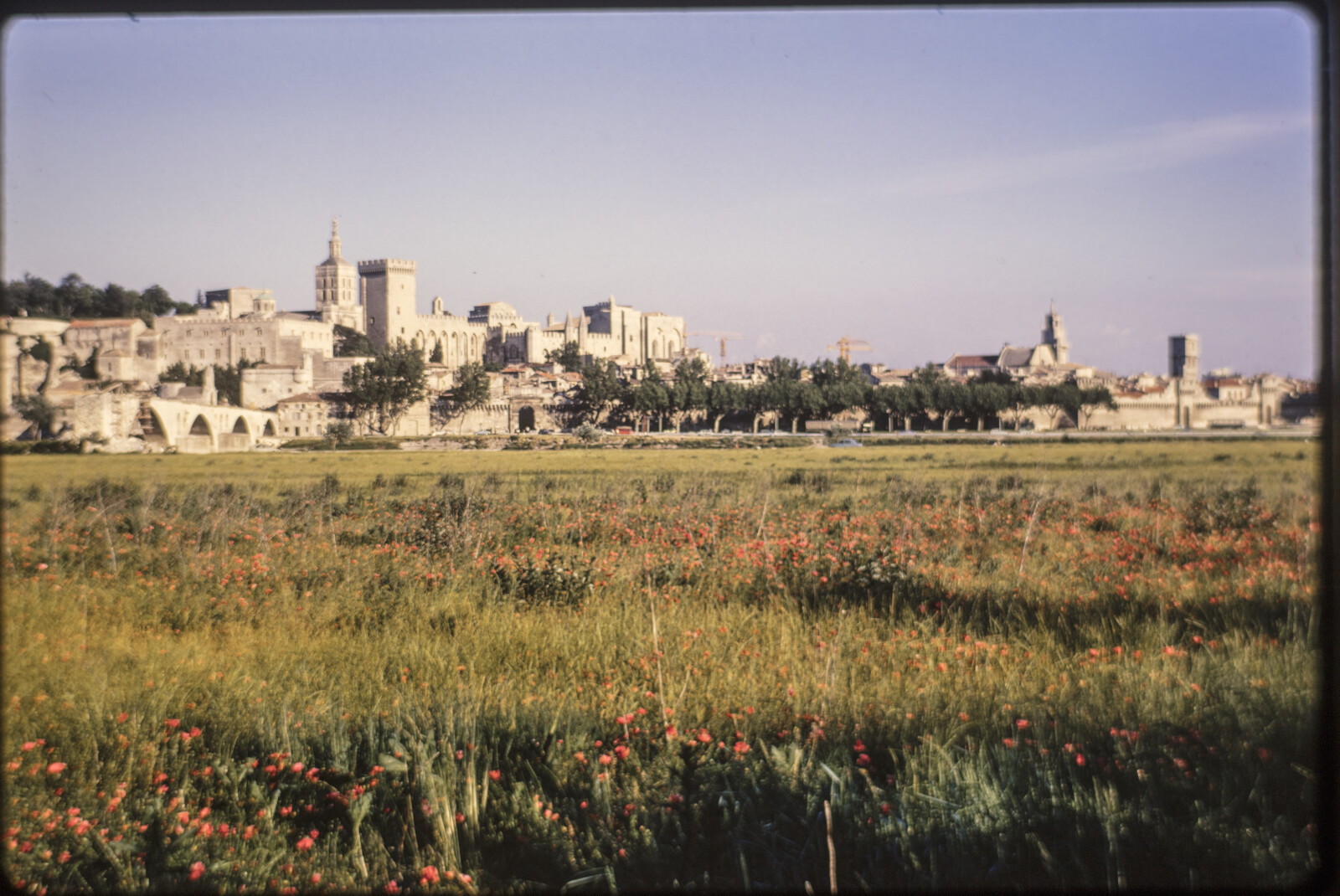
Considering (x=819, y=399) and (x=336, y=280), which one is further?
(x=336, y=280)

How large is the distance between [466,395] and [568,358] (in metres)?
24.3

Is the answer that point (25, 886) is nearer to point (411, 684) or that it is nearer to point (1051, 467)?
point (411, 684)

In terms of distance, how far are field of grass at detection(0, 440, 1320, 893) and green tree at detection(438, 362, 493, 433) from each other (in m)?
61.2

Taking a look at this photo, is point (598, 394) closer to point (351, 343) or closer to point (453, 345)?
point (351, 343)

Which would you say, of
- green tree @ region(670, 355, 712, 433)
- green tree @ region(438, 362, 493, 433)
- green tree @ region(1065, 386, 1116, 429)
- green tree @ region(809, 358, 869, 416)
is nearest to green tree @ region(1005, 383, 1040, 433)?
green tree @ region(1065, 386, 1116, 429)

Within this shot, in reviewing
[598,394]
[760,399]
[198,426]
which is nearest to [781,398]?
[760,399]

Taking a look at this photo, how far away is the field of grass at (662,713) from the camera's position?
2527 millimetres

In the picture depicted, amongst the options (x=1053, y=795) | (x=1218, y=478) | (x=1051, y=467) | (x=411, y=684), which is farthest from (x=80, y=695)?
(x=1051, y=467)

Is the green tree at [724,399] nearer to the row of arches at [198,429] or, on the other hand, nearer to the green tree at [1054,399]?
the green tree at [1054,399]

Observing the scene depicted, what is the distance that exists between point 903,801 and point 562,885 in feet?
3.73

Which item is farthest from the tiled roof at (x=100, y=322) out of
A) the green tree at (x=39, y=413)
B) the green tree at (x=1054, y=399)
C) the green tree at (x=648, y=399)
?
the green tree at (x=1054, y=399)

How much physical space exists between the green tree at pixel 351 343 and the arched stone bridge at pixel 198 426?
25.0 metres

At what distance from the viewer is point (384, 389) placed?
207ft

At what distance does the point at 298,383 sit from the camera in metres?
70.2
